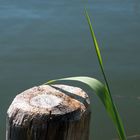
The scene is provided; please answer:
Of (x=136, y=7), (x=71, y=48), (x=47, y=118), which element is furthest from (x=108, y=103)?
(x=136, y=7)

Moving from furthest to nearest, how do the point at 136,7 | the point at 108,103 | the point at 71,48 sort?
the point at 136,7, the point at 71,48, the point at 108,103

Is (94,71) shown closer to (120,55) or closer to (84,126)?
(120,55)

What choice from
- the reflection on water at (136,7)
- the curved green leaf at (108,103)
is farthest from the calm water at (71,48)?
the curved green leaf at (108,103)

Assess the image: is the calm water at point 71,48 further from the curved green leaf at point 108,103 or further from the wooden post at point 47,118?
the curved green leaf at point 108,103

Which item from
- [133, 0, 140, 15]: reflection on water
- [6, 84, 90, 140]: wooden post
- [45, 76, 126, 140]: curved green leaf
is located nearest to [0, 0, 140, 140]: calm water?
[133, 0, 140, 15]: reflection on water

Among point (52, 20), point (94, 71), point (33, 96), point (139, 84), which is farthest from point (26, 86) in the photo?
point (33, 96)

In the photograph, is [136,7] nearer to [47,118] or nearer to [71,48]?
[71,48]

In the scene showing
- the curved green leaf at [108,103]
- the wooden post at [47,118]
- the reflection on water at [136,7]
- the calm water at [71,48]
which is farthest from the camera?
the reflection on water at [136,7]
